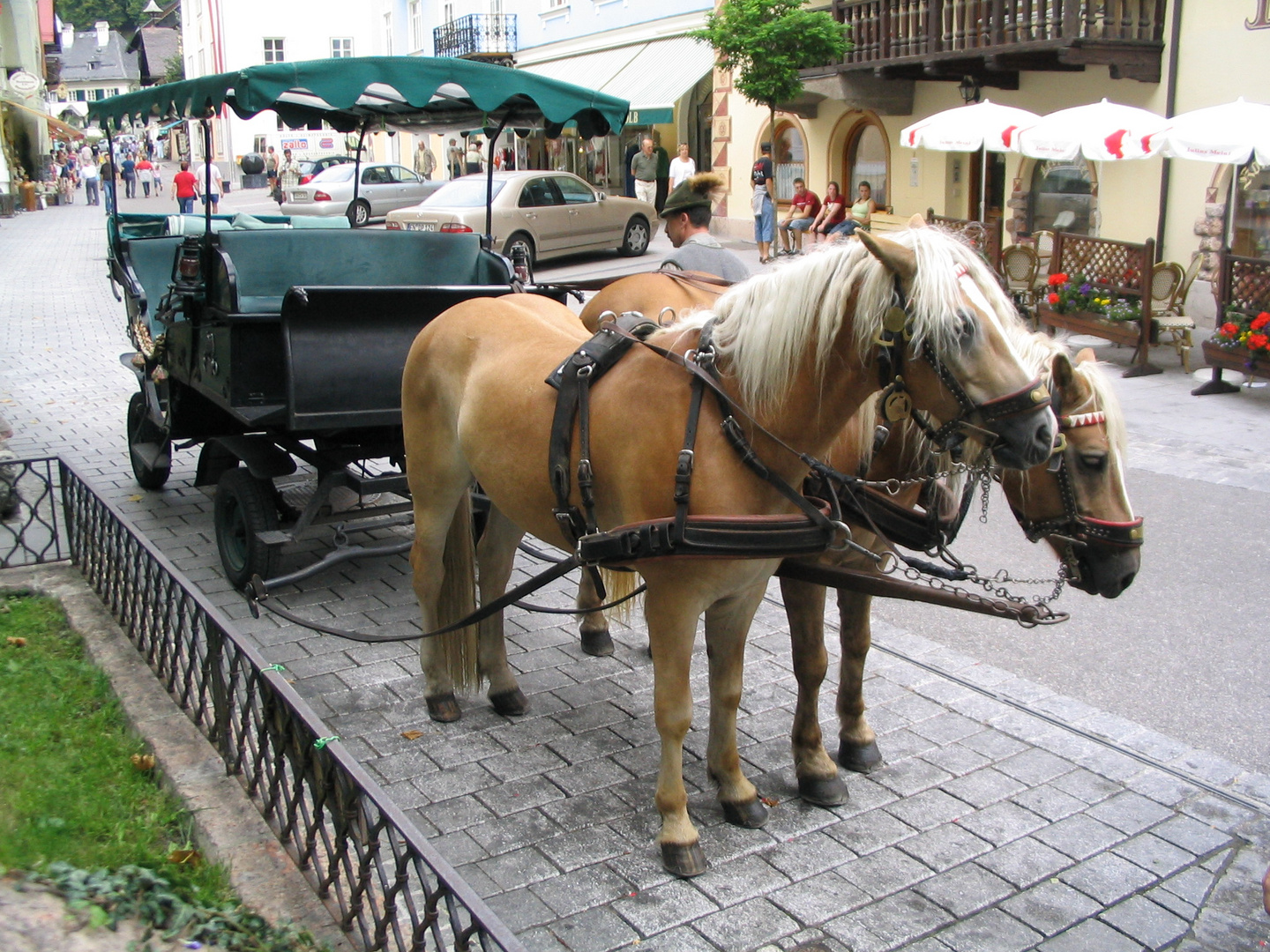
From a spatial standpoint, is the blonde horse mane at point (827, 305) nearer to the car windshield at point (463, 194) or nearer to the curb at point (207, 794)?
the curb at point (207, 794)

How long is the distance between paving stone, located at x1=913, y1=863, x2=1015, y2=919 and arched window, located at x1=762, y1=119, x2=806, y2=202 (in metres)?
19.9

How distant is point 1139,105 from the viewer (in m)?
14.3

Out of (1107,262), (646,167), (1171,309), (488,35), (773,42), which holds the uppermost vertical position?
(488,35)

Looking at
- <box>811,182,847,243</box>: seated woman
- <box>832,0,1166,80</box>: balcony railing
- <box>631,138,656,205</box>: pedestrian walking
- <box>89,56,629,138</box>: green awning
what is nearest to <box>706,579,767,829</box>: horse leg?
<box>89,56,629,138</box>: green awning

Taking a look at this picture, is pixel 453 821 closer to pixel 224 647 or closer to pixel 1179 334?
pixel 224 647

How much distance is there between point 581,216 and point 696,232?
1505 centimetres

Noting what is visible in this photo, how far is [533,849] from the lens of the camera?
3.67 metres

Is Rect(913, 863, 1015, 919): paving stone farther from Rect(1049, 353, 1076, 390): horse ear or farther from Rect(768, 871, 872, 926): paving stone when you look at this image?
Rect(1049, 353, 1076, 390): horse ear

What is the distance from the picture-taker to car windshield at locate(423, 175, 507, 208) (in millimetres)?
19312

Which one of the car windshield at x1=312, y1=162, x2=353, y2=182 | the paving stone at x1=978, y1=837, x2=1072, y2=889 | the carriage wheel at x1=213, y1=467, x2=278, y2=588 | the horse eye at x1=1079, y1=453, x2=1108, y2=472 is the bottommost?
the paving stone at x1=978, y1=837, x2=1072, y2=889

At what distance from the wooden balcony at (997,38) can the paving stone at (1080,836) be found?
12.1 meters

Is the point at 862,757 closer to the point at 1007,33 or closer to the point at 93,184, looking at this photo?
the point at 1007,33

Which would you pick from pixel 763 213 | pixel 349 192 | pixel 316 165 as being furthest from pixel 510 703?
pixel 316 165

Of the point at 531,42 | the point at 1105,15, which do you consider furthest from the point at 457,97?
the point at 531,42
